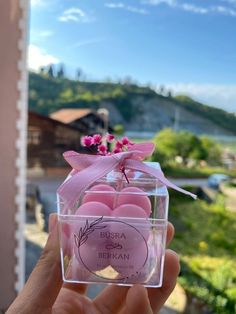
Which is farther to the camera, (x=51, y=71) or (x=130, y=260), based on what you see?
(x=51, y=71)

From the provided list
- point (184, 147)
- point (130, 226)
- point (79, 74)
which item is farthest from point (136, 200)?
point (184, 147)

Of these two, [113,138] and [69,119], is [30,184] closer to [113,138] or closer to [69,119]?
[69,119]

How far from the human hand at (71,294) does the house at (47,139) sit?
42.2 inches

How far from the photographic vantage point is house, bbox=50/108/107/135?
4.45 ft

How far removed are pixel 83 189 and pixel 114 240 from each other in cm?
5

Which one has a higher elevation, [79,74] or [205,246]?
[79,74]

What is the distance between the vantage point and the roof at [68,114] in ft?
4.68

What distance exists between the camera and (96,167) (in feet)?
1.12

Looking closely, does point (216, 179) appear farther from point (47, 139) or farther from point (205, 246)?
point (47, 139)

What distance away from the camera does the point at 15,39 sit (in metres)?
1.04

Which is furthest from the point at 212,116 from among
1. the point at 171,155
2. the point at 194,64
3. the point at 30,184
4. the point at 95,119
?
the point at 30,184

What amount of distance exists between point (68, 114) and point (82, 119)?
6 centimetres

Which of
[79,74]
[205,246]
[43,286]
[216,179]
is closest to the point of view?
[43,286]

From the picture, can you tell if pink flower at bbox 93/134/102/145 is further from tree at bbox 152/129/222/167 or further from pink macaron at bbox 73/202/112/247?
tree at bbox 152/129/222/167
